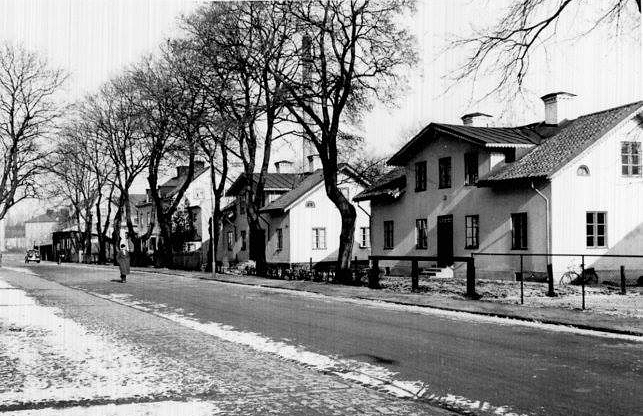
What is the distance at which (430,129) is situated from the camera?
32312 millimetres

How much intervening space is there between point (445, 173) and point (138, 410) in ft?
88.4

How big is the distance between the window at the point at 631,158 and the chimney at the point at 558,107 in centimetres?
452

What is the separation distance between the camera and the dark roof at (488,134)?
94.5 ft

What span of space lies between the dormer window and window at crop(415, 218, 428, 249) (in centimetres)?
853

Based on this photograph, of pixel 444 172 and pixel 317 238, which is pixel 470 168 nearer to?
pixel 444 172

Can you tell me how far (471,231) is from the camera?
30219 mm

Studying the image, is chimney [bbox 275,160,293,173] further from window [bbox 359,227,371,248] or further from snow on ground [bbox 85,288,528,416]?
snow on ground [bbox 85,288,528,416]

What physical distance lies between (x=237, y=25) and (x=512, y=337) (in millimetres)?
22227

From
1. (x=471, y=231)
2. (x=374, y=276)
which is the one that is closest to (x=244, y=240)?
(x=471, y=231)

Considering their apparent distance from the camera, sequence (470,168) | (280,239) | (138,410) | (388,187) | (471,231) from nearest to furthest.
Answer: (138,410)
(471,231)
(470,168)
(388,187)
(280,239)

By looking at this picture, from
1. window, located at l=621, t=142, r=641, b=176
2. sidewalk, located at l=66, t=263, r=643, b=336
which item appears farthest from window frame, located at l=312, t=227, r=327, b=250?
sidewalk, located at l=66, t=263, r=643, b=336

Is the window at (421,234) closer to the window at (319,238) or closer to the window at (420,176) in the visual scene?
the window at (420,176)

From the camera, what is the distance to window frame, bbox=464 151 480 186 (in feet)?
98.3

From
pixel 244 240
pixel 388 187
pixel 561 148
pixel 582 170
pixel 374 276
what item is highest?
pixel 561 148
